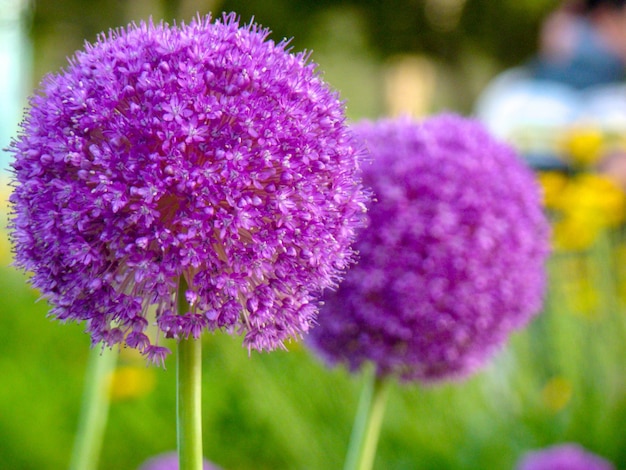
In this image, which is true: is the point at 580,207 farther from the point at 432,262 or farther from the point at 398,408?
the point at 432,262

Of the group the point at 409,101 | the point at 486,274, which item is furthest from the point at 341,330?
the point at 409,101

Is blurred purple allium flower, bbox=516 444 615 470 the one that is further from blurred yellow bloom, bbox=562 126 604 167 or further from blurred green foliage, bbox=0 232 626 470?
blurred yellow bloom, bbox=562 126 604 167

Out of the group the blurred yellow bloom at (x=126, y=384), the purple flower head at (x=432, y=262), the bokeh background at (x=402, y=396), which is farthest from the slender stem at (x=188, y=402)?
the blurred yellow bloom at (x=126, y=384)

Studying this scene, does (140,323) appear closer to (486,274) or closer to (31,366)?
(486,274)

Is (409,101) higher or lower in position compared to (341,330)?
higher

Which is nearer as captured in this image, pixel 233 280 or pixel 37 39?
pixel 233 280

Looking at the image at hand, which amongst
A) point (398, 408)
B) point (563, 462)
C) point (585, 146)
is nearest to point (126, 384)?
point (398, 408)

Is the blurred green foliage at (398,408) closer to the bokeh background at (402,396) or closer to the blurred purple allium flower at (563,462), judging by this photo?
the bokeh background at (402,396)
